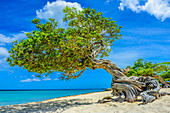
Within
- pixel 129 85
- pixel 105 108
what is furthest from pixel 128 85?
pixel 105 108

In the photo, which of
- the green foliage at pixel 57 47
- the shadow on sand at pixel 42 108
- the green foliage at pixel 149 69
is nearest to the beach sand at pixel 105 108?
the shadow on sand at pixel 42 108

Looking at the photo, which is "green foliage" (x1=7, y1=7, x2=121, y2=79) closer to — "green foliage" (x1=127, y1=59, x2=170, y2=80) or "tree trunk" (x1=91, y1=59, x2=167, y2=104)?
"tree trunk" (x1=91, y1=59, x2=167, y2=104)

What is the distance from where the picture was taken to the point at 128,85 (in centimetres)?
1054

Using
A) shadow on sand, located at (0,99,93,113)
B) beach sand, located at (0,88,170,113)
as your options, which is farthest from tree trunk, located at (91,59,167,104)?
shadow on sand, located at (0,99,93,113)

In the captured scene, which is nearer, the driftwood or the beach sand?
the beach sand

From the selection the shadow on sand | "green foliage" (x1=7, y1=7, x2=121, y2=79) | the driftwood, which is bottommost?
the shadow on sand

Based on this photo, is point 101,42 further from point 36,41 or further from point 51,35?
point 36,41

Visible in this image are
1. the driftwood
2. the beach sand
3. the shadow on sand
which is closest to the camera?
the beach sand

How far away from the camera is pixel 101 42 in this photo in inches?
483

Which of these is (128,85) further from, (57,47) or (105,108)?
(57,47)

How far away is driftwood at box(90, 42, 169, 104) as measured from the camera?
33.5ft

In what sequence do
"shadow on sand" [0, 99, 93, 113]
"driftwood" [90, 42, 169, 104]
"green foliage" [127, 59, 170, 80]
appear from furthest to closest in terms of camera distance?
"green foliage" [127, 59, 170, 80], "driftwood" [90, 42, 169, 104], "shadow on sand" [0, 99, 93, 113]

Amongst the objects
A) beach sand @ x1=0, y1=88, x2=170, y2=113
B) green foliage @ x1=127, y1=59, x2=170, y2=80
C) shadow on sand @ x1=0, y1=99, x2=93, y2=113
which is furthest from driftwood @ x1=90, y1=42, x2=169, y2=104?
green foliage @ x1=127, y1=59, x2=170, y2=80

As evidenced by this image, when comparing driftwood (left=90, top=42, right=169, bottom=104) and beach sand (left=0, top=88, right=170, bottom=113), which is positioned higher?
driftwood (left=90, top=42, right=169, bottom=104)
